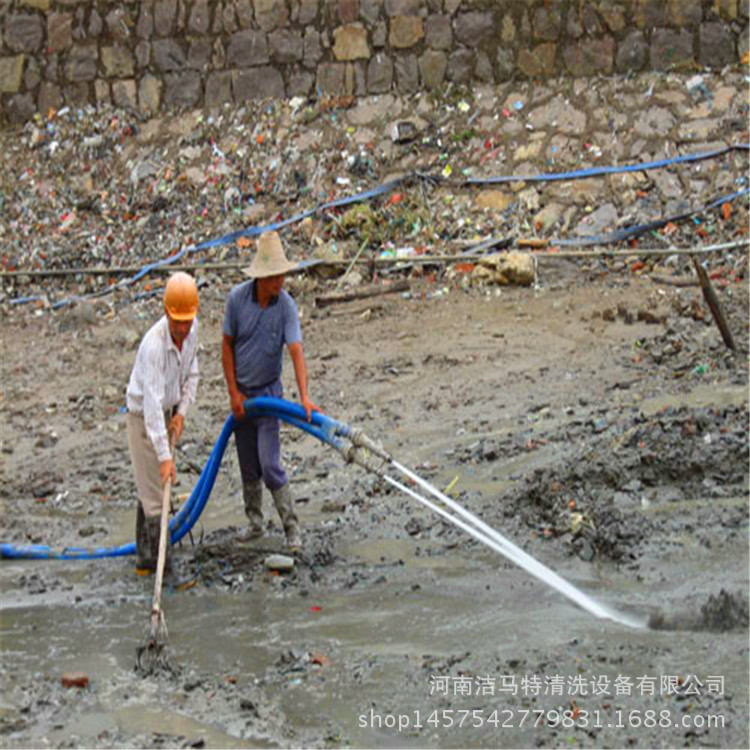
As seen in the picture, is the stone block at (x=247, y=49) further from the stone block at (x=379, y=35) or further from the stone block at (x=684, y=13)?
the stone block at (x=684, y=13)

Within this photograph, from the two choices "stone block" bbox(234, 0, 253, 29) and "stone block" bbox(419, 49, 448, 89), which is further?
"stone block" bbox(234, 0, 253, 29)

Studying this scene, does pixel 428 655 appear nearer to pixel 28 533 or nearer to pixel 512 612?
pixel 512 612

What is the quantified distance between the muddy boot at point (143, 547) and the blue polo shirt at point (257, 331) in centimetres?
95

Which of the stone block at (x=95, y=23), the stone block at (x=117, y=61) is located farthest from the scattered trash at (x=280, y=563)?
the stone block at (x=95, y=23)

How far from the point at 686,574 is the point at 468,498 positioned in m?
1.85

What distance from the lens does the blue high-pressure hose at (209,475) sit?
7.67 meters

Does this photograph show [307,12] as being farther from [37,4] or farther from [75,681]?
[75,681]

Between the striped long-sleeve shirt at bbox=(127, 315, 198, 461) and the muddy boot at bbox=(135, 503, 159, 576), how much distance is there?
2.11 feet

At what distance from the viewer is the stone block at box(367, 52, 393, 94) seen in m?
16.0

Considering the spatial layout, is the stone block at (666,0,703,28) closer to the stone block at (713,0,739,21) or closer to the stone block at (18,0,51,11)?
the stone block at (713,0,739,21)

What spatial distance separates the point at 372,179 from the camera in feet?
50.8

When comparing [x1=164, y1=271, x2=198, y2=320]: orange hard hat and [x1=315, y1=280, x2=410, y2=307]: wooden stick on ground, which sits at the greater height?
[x1=164, y1=271, x2=198, y2=320]: orange hard hat

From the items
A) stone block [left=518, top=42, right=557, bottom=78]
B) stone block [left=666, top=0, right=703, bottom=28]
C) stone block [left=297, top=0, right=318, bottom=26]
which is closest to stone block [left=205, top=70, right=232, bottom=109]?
stone block [left=297, top=0, right=318, bottom=26]

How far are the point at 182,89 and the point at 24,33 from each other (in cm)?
217
